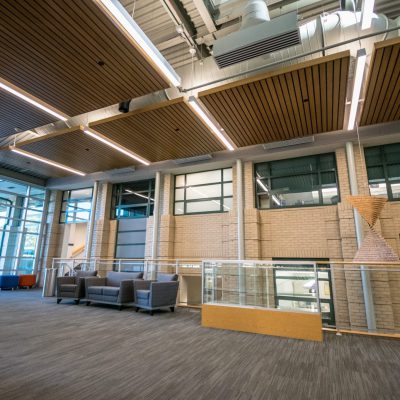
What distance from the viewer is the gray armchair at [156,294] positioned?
581 centimetres

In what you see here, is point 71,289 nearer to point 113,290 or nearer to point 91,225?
point 113,290

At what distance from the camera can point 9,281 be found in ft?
34.3

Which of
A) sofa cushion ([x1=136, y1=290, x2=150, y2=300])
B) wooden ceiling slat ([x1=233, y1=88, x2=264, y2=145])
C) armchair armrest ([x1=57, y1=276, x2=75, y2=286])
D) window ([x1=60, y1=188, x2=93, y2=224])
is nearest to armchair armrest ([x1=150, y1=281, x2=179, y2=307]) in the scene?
sofa cushion ([x1=136, y1=290, x2=150, y2=300])

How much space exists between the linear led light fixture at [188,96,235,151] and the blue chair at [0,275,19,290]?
9.91 meters

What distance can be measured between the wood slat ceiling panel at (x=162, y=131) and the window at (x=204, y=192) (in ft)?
4.81

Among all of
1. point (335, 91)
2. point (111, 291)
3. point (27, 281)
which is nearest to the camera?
point (335, 91)

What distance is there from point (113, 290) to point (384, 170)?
24.8 ft

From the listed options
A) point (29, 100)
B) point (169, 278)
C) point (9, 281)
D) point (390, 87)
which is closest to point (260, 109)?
point (390, 87)

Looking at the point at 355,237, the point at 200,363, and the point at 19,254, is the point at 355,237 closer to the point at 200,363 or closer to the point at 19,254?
the point at 200,363

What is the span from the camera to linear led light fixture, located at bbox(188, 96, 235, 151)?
206 inches

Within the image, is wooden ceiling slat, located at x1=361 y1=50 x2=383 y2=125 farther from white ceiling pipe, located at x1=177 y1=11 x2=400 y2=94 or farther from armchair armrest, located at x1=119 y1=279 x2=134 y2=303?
armchair armrest, located at x1=119 y1=279 x2=134 y2=303

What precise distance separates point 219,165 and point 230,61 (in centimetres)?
476

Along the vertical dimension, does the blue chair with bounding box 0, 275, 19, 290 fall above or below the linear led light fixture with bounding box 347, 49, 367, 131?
below

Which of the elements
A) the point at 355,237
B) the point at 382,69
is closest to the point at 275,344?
the point at 355,237
